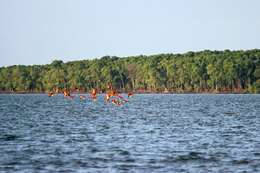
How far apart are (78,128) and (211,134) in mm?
11905

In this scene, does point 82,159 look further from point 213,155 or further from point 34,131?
point 34,131

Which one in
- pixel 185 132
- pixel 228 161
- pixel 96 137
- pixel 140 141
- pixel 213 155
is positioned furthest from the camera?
pixel 185 132

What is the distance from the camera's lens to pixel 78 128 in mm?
53094

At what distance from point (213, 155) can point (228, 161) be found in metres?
2.12

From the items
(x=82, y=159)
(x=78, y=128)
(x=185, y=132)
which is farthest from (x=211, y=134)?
(x=82, y=159)

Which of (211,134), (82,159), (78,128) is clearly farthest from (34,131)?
(82,159)

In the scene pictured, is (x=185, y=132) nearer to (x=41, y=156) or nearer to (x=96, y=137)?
(x=96, y=137)

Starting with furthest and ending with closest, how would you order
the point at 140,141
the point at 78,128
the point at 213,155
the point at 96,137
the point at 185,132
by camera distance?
the point at 78,128, the point at 185,132, the point at 96,137, the point at 140,141, the point at 213,155

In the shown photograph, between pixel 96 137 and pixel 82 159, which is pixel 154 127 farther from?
pixel 82 159

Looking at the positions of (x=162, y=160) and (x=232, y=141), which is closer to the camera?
(x=162, y=160)

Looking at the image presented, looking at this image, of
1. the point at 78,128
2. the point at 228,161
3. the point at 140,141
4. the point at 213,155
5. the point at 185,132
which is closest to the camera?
the point at 228,161

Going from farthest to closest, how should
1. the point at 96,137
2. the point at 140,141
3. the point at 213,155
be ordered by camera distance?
the point at 96,137, the point at 140,141, the point at 213,155

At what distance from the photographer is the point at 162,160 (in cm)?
3231

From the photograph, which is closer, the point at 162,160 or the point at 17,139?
the point at 162,160
